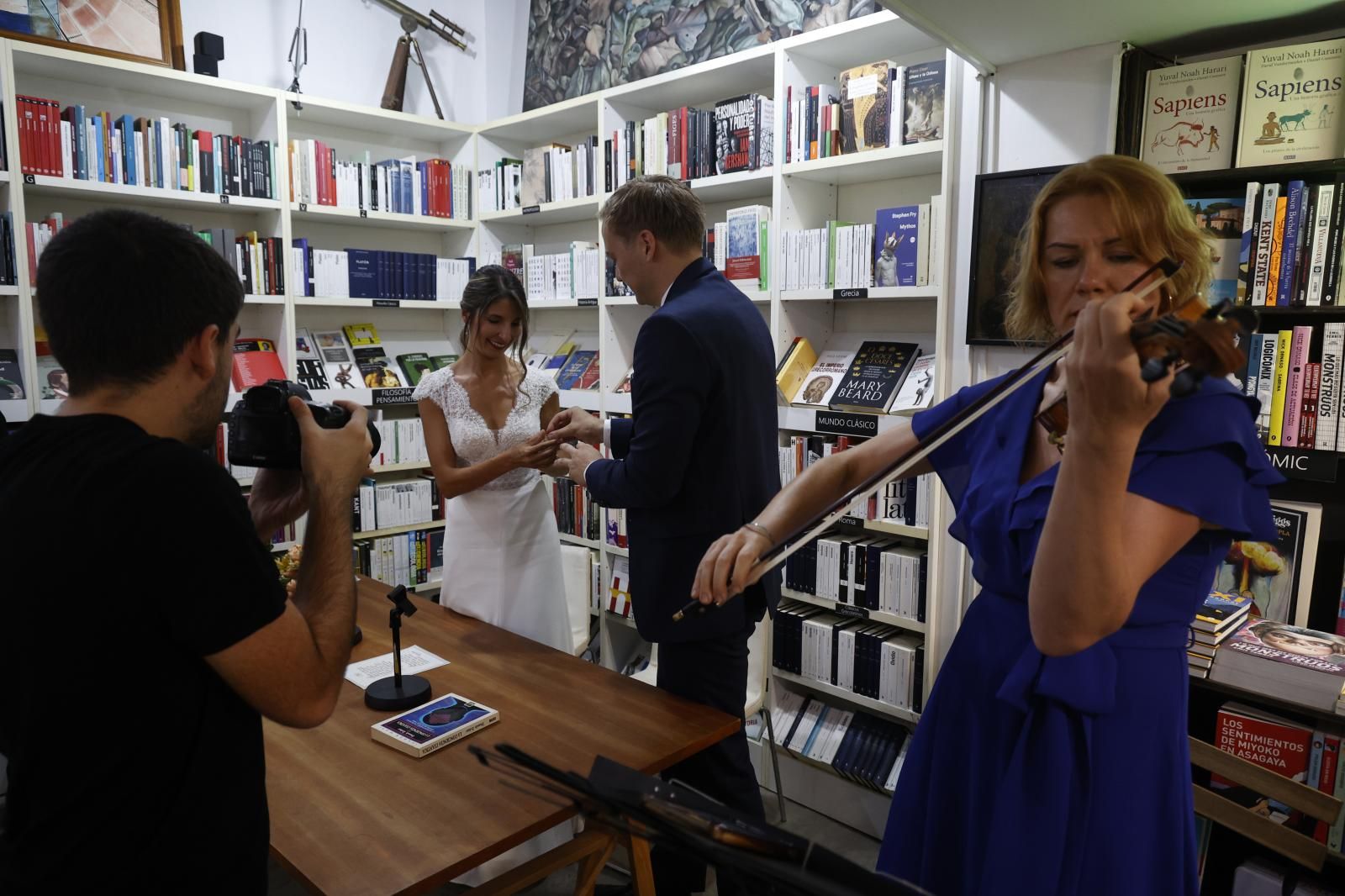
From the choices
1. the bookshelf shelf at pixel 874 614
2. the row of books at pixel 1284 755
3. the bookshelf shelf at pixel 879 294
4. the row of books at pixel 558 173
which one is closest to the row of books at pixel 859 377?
the bookshelf shelf at pixel 879 294

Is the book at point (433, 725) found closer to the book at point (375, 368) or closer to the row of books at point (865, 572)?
the row of books at point (865, 572)

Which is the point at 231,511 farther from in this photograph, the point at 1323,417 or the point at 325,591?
the point at 1323,417

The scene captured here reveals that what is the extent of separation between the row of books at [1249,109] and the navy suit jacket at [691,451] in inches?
43.8

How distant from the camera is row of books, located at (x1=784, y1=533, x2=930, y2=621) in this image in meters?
2.85

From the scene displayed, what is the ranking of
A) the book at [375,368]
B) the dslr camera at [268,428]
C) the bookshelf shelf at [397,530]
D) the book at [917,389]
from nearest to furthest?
the dslr camera at [268,428]
the book at [917,389]
the bookshelf shelf at [397,530]
the book at [375,368]

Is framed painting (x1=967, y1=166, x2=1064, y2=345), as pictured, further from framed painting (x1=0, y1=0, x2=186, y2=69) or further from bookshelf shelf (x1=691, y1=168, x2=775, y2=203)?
framed painting (x1=0, y1=0, x2=186, y2=69)

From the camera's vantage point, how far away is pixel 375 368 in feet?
13.9

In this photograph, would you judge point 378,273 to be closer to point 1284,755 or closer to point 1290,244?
point 1290,244

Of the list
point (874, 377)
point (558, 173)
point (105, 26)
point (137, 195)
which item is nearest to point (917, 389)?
point (874, 377)

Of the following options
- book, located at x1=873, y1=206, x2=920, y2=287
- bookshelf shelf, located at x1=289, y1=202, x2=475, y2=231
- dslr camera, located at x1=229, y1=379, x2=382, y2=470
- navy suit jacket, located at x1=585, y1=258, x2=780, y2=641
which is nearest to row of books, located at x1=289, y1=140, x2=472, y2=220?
bookshelf shelf, located at x1=289, y1=202, x2=475, y2=231

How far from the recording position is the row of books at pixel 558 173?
3844 millimetres

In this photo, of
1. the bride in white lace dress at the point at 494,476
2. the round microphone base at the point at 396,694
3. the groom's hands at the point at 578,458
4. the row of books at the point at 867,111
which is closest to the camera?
the round microphone base at the point at 396,694

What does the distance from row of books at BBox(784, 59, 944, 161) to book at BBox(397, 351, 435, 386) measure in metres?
2.28

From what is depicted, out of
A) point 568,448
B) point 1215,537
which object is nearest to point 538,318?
point 568,448
